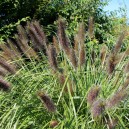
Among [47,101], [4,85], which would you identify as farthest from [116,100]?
[4,85]

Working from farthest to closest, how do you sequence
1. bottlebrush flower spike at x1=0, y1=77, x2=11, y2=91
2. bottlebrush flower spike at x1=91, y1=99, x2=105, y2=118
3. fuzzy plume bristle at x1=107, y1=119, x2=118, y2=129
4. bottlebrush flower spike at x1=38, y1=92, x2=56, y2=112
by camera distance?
bottlebrush flower spike at x1=0, y1=77, x2=11, y2=91, fuzzy plume bristle at x1=107, y1=119, x2=118, y2=129, bottlebrush flower spike at x1=38, y1=92, x2=56, y2=112, bottlebrush flower spike at x1=91, y1=99, x2=105, y2=118

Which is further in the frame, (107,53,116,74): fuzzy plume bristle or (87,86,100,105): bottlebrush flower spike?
(107,53,116,74): fuzzy plume bristle

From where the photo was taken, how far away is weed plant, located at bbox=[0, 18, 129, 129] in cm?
276

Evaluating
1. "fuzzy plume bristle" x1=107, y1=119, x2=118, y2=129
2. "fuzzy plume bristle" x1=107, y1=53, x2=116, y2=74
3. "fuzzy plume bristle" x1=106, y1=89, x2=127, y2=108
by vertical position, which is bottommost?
"fuzzy plume bristle" x1=107, y1=119, x2=118, y2=129

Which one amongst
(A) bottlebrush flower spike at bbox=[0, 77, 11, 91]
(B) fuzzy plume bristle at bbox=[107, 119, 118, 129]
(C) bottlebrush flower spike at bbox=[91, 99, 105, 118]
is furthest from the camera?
(A) bottlebrush flower spike at bbox=[0, 77, 11, 91]

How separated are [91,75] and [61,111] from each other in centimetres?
42

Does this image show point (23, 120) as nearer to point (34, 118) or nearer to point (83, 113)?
point (34, 118)

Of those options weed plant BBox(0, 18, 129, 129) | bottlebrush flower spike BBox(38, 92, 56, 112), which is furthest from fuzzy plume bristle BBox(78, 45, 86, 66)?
bottlebrush flower spike BBox(38, 92, 56, 112)

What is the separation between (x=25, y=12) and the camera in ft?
19.5

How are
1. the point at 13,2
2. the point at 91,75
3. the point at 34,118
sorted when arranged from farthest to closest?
the point at 13,2
the point at 91,75
the point at 34,118

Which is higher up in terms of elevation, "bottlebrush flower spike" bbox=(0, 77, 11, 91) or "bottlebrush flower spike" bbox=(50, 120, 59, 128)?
Result: "bottlebrush flower spike" bbox=(0, 77, 11, 91)

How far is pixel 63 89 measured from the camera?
289 cm

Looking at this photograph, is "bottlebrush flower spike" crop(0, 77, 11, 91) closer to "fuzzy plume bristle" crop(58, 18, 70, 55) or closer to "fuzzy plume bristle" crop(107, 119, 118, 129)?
"fuzzy plume bristle" crop(58, 18, 70, 55)

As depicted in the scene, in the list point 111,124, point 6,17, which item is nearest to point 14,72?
point 111,124
